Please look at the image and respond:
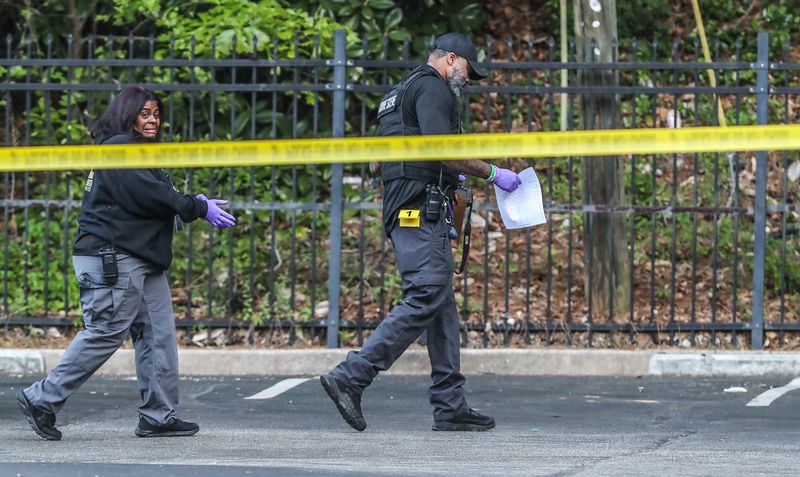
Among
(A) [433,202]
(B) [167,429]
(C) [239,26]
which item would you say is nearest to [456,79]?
(A) [433,202]

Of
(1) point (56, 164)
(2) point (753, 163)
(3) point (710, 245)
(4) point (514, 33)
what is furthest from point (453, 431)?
(4) point (514, 33)

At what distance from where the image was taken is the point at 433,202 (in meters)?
6.99

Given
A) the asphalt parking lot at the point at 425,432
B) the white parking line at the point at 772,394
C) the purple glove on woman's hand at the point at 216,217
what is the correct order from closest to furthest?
the asphalt parking lot at the point at 425,432 → the purple glove on woman's hand at the point at 216,217 → the white parking line at the point at 772,394

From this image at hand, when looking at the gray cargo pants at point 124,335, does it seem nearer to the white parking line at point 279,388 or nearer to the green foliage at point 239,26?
the white parking line at point 279,388

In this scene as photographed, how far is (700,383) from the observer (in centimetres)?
900

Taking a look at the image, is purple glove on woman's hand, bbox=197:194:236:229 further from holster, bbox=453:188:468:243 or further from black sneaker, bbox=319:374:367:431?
holster, bbox=453:188:468:243

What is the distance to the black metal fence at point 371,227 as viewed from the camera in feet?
31.4

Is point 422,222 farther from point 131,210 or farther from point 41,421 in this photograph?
point 41,421

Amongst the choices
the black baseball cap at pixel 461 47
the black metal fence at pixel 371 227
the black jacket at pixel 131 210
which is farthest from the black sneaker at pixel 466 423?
the black metal fence at pixel 371 227

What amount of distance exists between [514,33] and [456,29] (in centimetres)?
161

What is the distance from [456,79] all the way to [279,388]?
255 cm

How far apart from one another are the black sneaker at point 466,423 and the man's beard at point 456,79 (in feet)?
4.98

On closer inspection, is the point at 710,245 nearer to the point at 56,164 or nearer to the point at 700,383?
the point at 700,383

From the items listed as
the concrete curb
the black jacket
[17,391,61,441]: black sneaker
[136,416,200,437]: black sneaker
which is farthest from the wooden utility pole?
[17,391,61,441]: black sneaker
